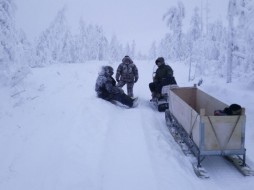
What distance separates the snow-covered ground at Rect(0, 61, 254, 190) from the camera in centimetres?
592

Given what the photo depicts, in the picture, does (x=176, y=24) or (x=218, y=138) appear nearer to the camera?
(x=218, y=138)

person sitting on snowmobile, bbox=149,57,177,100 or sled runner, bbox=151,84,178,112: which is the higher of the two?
person sitting on snowmobile, bbox=149,57,177,100

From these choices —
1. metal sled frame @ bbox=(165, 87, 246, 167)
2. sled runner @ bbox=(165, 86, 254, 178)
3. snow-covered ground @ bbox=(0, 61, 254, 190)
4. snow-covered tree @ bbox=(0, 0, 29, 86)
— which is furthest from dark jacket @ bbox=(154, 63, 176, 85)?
snow-covered tree @ bbox=(0, 0, 29, 86)

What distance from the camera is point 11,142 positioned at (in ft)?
28.7

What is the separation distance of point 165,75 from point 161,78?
186 millimetres

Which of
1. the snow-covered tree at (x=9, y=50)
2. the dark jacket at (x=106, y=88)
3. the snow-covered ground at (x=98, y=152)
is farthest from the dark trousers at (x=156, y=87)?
the snow-covered tree at (x=9, y=50)

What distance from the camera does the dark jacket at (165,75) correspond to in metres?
11.8

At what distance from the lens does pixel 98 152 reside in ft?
22.9

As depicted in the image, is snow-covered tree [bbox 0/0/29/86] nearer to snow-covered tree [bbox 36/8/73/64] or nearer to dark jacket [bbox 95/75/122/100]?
dark jacket [bbox 95/75/122/100]

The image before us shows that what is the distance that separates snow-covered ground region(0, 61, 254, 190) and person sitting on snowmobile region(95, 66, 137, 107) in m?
0.32

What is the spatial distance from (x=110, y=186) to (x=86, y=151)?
4.77 feet

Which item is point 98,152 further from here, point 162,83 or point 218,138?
point 162,83

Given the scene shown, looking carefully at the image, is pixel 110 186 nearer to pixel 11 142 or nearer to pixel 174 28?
pixel 11 142

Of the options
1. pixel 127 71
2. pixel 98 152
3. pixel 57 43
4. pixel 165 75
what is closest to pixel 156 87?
pixel 165 75
